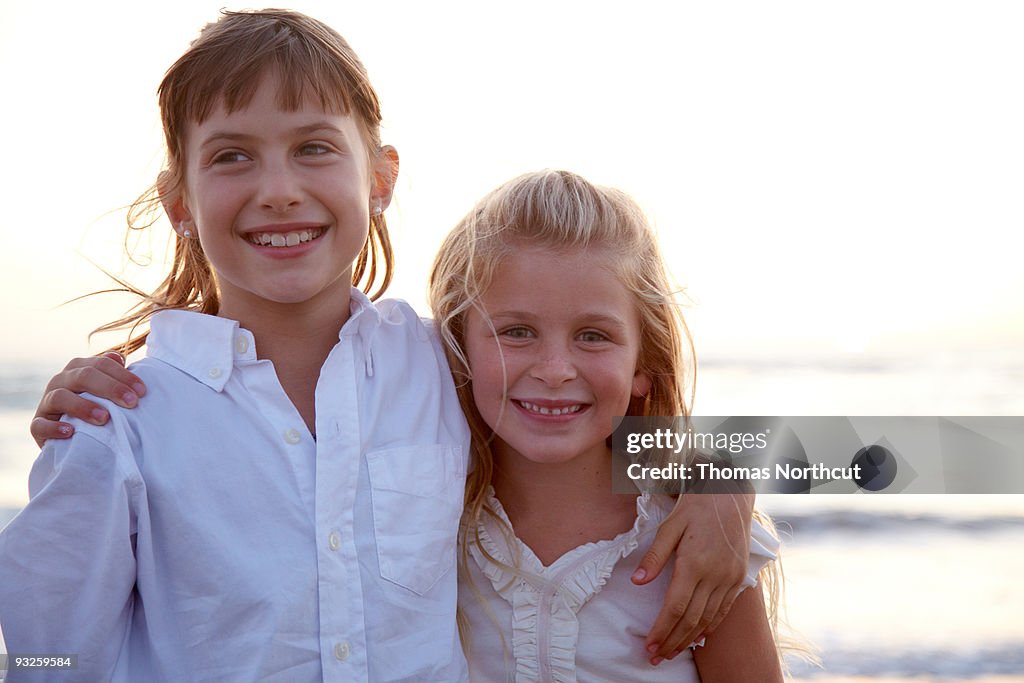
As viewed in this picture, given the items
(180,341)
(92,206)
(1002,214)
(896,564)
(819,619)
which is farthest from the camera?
(1002,214)

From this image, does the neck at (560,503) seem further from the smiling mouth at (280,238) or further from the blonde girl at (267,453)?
the smiling mouth at (280,238)

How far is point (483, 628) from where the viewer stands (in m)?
2.36

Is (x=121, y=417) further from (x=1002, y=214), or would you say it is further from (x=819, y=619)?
(x=1002, y=214)

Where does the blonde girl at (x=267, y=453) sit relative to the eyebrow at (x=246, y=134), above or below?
below

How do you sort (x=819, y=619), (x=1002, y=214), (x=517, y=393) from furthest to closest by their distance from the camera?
(x=1002, y=214)
(x=819, y=619)
(x=517, y=393)

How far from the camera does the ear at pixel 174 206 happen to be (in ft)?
7.65

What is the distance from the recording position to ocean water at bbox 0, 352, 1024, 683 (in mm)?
4562

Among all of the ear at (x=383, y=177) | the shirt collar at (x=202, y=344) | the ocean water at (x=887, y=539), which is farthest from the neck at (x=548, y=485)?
the ocean water at (x=887, y=539)

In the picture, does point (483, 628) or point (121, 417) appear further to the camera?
point (483, 628)

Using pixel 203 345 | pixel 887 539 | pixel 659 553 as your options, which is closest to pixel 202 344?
pixel 203 345

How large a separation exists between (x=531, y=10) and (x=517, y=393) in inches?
252

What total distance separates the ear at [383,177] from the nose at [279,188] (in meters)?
0.30

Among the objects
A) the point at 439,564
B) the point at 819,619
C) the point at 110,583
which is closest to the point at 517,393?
the point at 439,564

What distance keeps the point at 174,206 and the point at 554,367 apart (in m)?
0.91
